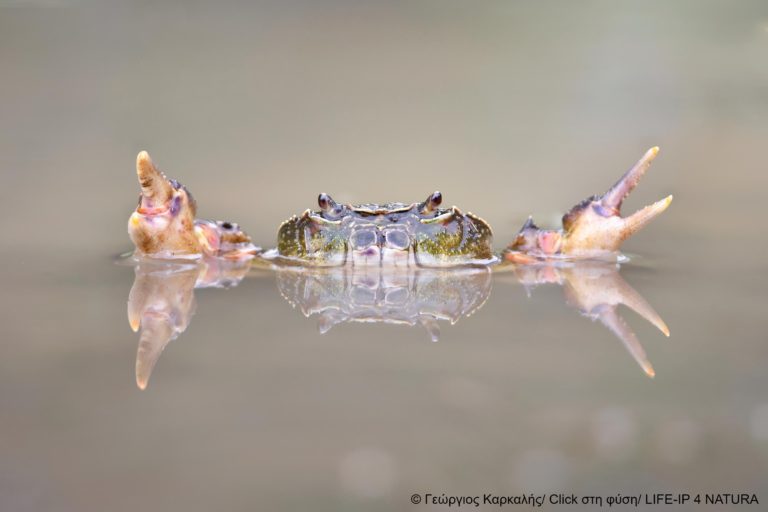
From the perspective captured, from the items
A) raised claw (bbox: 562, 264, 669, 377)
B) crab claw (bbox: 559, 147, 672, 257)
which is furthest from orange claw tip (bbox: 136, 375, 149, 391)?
crab claw (bbox: 559, 147, 672, 257)

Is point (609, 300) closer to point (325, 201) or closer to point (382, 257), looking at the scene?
point (382, 257)

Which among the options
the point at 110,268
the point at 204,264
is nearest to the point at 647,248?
the point at 204,264

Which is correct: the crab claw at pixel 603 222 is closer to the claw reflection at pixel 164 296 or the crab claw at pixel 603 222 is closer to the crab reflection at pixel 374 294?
the crab reflection at pixel 374 294

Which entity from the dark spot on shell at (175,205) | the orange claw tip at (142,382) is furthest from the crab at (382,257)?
the orange claw tip at (142,382)

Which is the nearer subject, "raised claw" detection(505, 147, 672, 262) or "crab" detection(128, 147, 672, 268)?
"crab" detection(128, 147, 672, 268)

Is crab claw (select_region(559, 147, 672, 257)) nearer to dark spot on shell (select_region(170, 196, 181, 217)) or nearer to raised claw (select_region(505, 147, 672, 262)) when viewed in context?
raised claw (select_region(505, 147, 672, 262))

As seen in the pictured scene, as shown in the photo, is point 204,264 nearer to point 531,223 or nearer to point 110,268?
point 110,268

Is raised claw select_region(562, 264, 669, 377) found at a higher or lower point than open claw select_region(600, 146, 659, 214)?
lower
